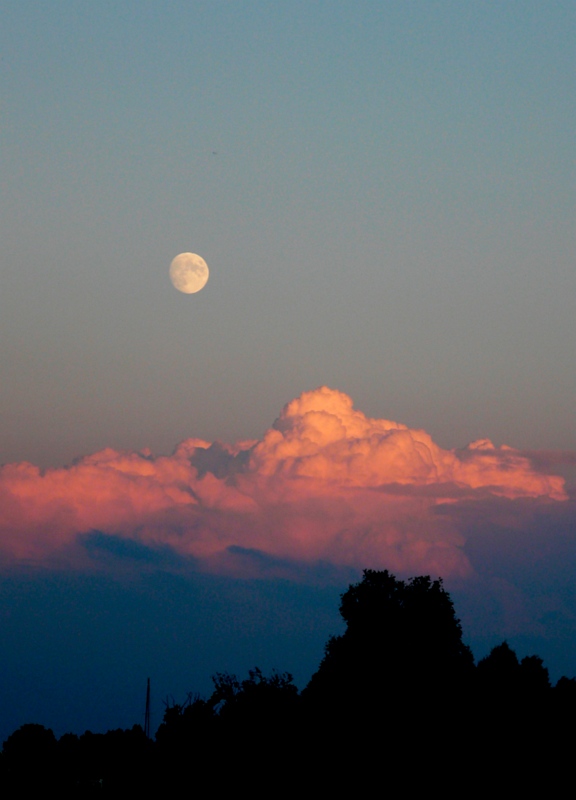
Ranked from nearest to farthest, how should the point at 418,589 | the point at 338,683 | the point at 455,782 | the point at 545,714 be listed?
the point at 455,782, the point at 545,714, the point at 338,683, the point at 418,589

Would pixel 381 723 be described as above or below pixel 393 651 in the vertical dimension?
below

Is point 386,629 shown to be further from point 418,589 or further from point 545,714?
point 545,714

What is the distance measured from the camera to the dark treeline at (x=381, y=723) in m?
55.4

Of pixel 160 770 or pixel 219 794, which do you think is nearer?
pixel 219 794

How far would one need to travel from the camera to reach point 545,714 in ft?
201

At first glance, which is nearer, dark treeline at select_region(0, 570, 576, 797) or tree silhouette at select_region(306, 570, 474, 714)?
dark treeline at select_region(0, 570, 576, 797)

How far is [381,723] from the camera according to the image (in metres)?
60.6

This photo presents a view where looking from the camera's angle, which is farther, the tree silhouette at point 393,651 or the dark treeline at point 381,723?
the tree silhouette at point 393,651

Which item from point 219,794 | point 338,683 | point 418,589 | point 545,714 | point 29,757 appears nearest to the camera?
point 219,794

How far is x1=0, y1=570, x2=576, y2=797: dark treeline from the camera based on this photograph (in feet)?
182

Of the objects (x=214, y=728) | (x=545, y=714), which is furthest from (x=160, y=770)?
(x=545, y=714)

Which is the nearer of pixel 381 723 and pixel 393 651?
pixel 381 723

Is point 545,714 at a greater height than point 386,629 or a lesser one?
lesser

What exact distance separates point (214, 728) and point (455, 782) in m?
18.0
